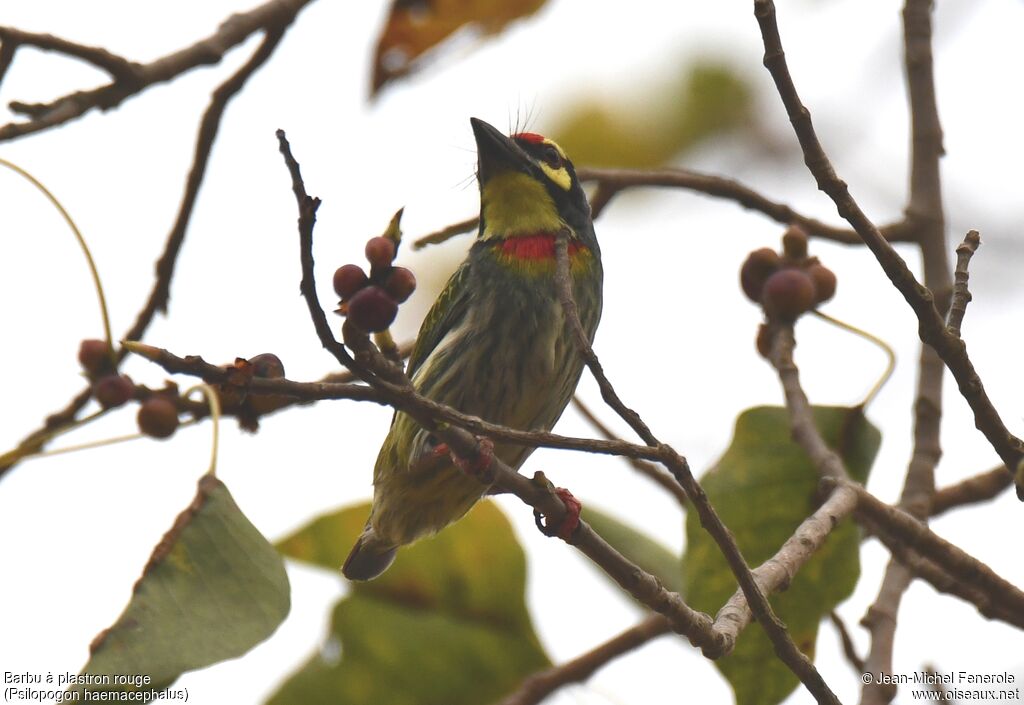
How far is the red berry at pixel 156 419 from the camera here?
7.67 ft

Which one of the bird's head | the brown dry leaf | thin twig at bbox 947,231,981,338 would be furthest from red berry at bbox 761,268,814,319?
the brown dry leaf

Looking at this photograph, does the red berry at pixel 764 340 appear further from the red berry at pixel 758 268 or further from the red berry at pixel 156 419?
the red berry at pixel 156 419

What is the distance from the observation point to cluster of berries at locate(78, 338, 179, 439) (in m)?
2.33

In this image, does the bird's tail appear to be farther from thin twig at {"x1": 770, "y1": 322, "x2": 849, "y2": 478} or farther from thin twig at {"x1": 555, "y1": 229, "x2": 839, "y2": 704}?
thin twig at {"x1": 555, "y1": 229, "x2": 839, "y2": 704}

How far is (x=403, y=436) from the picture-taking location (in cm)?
410

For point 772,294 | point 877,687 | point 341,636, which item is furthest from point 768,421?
point 341,636

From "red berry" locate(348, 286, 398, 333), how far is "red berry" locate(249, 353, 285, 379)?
20cm

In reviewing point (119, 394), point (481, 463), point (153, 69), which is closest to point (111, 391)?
point (119, 394)

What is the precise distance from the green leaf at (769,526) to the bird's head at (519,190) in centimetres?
113

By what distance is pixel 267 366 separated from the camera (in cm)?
234

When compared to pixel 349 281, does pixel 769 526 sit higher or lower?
higher

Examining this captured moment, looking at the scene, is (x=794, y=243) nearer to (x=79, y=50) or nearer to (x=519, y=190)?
(x=519, y=190)

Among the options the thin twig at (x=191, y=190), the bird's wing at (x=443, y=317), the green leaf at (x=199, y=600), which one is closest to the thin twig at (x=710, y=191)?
the bird's wing at (x=443, y=317)

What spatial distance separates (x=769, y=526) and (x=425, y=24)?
80.1 inches
